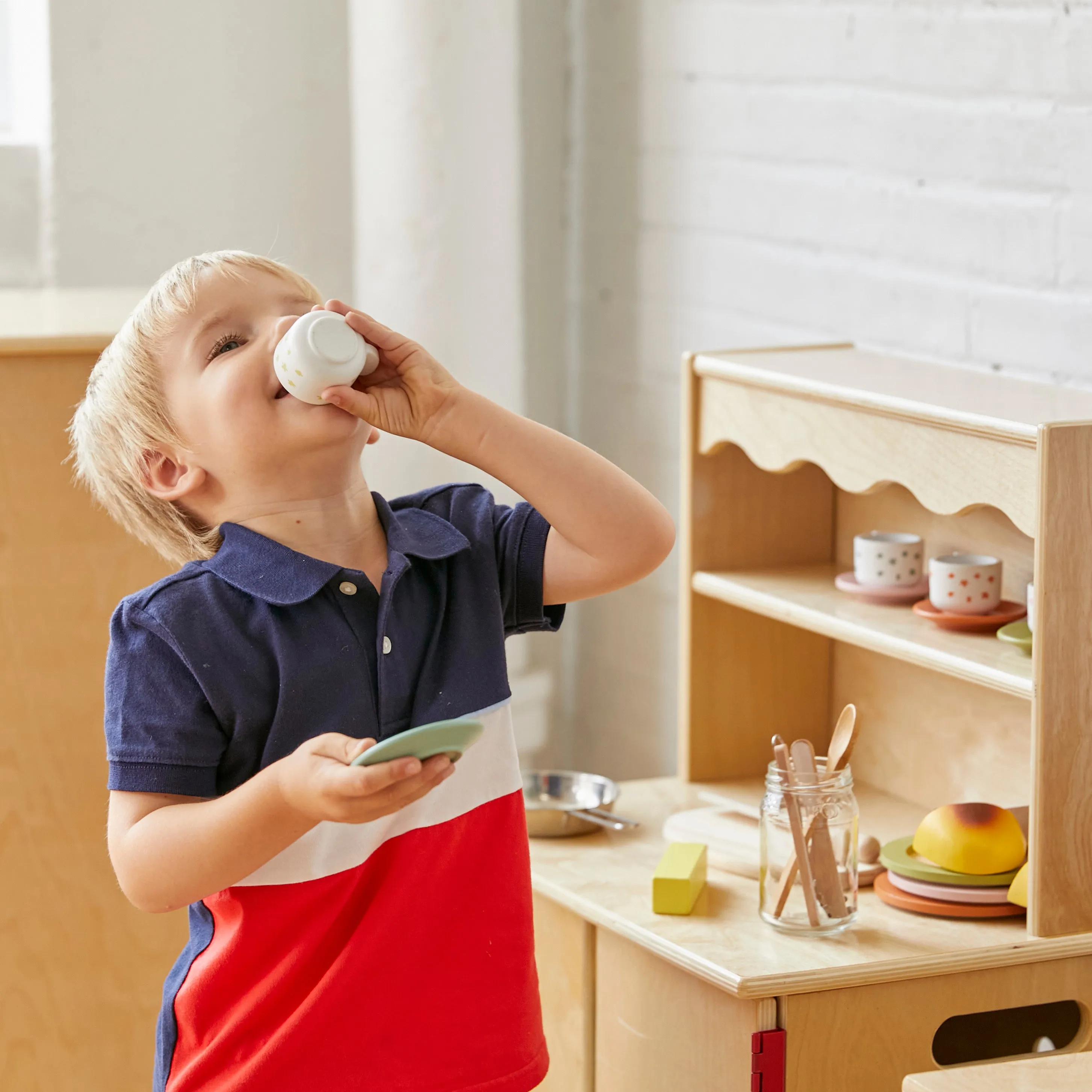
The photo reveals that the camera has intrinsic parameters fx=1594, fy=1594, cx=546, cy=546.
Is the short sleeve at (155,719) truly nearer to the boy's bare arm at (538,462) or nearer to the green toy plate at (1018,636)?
the boy's bare arm at (538,462)

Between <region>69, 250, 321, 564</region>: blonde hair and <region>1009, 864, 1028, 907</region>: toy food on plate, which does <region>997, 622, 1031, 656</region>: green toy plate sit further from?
<region>69, 250, 321, 564</region>: blonde hair

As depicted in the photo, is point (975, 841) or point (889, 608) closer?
point (975, 841)

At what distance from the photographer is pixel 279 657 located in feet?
3.53

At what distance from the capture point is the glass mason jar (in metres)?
1.36

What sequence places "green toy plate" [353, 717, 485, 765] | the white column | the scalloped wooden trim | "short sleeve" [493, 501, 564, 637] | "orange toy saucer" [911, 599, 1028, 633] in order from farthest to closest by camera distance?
the white column, "orange toy saucer" [911, 599, 1028, 633], the scalloped wooden trim, "short sleeve" [493, 501, 564, 637], "green toy plate" [353, 717, 485, 765]

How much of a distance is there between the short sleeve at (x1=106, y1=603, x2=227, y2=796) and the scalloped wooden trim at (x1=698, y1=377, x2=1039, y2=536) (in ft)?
2.24

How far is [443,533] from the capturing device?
3.94 feet

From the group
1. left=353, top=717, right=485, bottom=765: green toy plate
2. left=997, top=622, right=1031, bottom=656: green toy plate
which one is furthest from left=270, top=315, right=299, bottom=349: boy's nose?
left=997, top=622, right=1031, bottom=656: green toy plate

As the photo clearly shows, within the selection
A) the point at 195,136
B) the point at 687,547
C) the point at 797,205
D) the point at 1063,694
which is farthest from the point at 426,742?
the point at 195,136

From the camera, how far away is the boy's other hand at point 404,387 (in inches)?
44.0

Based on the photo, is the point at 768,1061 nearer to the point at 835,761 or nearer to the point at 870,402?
the point at 835,761

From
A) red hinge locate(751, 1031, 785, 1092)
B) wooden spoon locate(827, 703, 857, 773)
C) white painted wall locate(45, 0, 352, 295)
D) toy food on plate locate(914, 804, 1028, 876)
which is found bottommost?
red hinge locate(751, 1031, 785, 1092)

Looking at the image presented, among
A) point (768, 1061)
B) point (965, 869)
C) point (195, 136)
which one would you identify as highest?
point (195, 136)

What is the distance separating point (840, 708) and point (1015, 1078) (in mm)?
926
